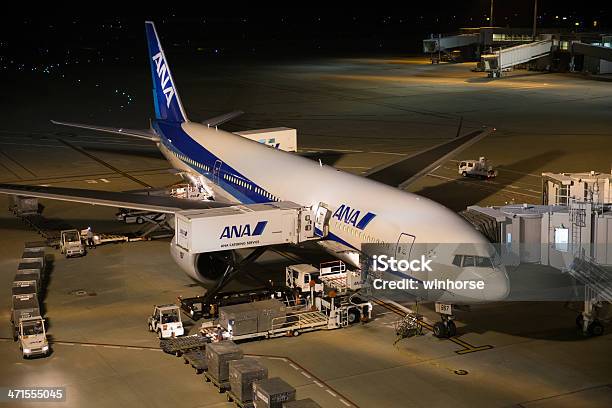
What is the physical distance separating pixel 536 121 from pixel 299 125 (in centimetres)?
1601

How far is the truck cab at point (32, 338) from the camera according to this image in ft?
73.0

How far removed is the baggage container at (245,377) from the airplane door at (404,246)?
5198 mm

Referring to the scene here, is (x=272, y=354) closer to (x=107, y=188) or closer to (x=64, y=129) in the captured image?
(x=107, y=188)

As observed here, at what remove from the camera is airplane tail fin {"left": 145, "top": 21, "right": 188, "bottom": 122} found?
38.8 m

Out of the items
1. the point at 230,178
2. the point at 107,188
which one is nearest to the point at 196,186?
the point at 230,178

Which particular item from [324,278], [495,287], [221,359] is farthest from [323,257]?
[221,359]

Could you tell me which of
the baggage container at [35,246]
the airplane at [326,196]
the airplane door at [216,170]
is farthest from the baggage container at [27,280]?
the airplane door at [216,170]

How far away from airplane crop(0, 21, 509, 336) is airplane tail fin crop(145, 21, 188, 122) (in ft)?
0.15

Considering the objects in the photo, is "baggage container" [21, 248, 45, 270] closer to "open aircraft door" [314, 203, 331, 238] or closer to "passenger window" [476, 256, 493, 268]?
"open aircraft door" [314, 203, 331, 238]

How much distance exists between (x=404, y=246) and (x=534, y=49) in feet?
254

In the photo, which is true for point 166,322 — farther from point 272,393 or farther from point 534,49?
point 534,49

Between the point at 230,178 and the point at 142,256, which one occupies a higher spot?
the point at 230,178

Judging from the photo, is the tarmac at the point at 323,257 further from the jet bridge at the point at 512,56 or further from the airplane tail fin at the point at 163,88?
the jet bridge at the point at 512,56

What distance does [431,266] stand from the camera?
22.3 meters
